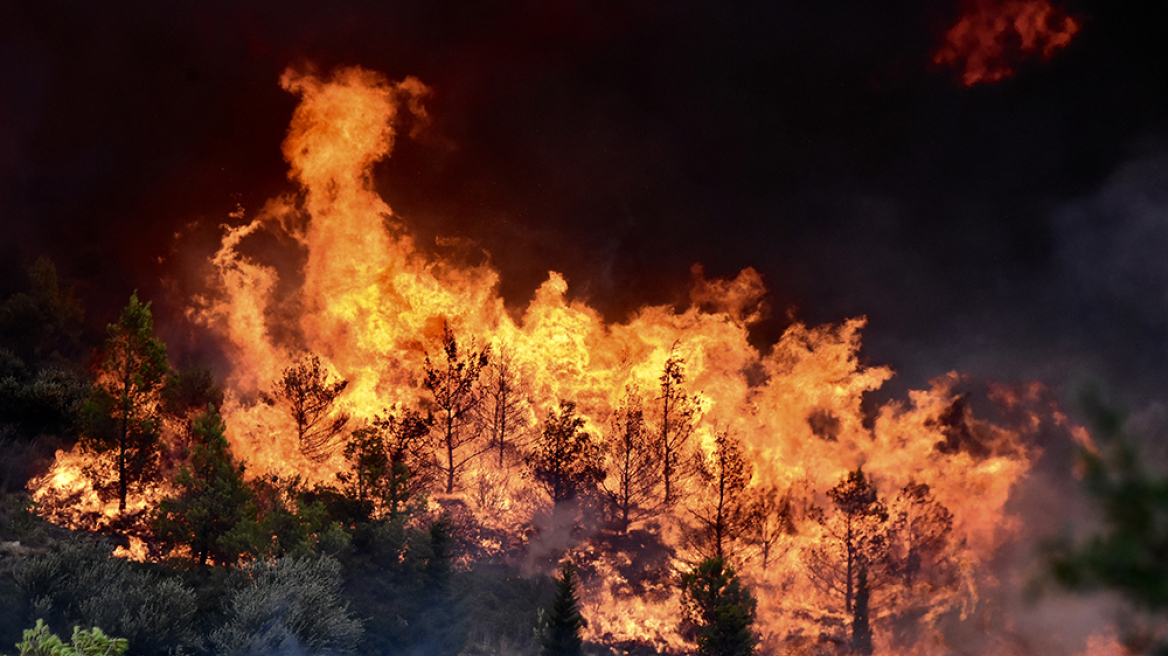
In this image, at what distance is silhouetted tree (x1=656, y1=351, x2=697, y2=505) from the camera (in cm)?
3403

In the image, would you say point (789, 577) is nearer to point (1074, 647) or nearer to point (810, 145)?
point (1074, 647)

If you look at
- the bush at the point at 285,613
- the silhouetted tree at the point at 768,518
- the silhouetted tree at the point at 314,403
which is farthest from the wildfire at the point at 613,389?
the bush at the point at 285,613

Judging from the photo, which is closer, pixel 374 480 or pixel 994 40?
pixel 374 480

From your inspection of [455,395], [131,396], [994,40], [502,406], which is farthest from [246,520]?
[994,40]

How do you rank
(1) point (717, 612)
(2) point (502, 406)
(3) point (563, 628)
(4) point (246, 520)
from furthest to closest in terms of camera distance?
(2) point (502, 406) → (1) point (717, 612) → (4) point (246, 520) → (3) point (563, 628)

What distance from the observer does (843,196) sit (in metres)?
36.1

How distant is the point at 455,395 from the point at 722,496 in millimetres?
12604

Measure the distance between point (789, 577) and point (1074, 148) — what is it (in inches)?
897

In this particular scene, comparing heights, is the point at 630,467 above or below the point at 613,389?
below

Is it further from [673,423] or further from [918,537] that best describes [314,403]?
[918,537]

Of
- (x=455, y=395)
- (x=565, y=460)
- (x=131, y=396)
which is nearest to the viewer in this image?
(x=131, y=396)

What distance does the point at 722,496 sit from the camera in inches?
1286

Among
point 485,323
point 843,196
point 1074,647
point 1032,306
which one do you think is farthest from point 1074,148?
point 485,323

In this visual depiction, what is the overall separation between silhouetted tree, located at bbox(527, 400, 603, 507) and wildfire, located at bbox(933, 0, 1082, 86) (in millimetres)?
23576
